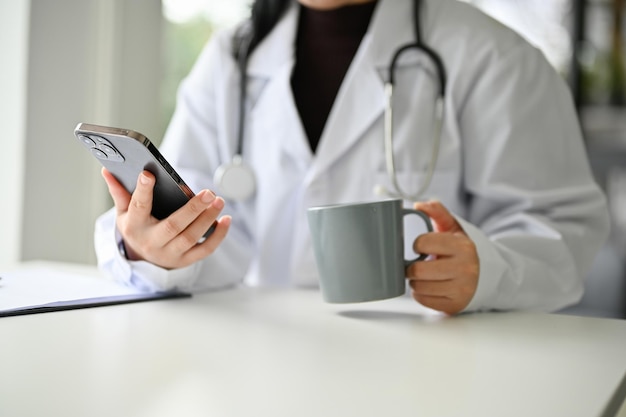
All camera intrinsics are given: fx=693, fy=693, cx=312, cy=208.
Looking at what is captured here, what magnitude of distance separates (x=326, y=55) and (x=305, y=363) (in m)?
0.76

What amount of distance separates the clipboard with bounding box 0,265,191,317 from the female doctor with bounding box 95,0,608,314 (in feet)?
0.09

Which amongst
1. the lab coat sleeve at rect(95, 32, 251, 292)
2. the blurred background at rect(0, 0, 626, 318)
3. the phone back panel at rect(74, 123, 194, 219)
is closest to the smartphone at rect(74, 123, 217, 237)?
the phone back panel at rect(74, 123, 194, 219)

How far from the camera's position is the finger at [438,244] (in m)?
0.77

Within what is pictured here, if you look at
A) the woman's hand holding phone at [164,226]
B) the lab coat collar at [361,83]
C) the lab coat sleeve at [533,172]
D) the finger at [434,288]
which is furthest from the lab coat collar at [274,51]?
the finger at [434,288]

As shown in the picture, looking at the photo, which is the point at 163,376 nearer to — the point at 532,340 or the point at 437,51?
the point at 532,340

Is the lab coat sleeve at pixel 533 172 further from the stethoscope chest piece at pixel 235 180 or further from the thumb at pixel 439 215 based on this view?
the stethoscope chest piece at pixel 235 180

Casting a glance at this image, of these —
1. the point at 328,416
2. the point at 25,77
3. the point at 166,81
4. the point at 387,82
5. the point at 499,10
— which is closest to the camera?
the point at 328,416

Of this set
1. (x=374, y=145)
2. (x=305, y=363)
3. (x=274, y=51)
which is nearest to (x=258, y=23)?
(x=274, y=51)

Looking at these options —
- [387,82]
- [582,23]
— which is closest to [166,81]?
[387,82]

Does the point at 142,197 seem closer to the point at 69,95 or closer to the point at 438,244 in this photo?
the point at 438,244

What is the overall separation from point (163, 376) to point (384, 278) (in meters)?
0.31

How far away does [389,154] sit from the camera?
1006mm

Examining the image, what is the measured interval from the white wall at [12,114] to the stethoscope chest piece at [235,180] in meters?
0.51

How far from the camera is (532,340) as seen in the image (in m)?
0.65
